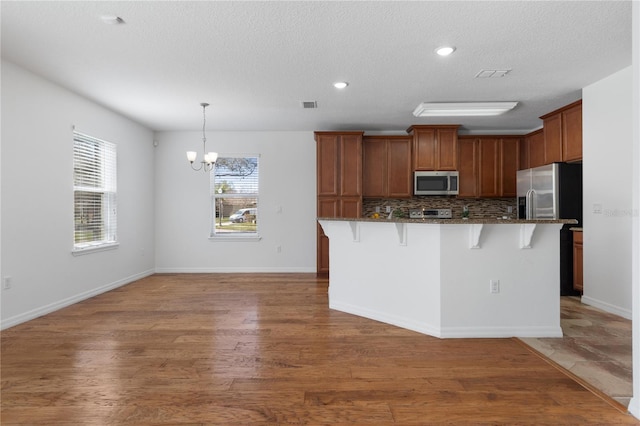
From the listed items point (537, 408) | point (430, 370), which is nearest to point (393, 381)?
point (430, 370)

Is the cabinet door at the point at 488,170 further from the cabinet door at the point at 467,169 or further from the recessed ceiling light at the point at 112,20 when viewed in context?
the recessed ceiling light at the point at 112,20

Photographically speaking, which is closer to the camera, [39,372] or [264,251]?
[39,372]

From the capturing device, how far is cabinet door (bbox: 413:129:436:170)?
5891 mm

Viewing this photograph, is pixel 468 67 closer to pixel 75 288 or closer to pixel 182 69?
pixel 182 69

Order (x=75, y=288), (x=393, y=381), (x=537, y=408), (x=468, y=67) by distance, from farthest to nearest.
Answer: (x=75, y=288) < (x=468, y=67) < (x=393, y=381) < (x=537, y=408)

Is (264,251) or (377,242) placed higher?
(377,242)

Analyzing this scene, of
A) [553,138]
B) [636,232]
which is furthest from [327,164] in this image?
[636,232]

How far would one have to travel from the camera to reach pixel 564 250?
14.8ft

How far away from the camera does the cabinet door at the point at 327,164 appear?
585cm

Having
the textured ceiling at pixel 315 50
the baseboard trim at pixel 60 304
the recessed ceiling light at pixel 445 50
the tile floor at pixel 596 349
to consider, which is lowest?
the tile floor at pixel 596 349

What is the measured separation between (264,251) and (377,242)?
3264mm

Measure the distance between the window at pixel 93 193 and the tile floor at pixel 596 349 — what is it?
5.16m

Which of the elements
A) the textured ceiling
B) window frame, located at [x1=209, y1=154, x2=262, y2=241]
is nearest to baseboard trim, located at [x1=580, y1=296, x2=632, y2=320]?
the textured ceiling

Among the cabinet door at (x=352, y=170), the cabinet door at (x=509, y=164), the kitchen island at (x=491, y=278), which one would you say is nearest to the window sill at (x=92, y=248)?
the cabinet door at (x=352, y=170)
